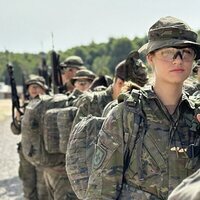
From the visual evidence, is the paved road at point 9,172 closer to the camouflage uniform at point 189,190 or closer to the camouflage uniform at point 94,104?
the camouflage uniform at point 94,104

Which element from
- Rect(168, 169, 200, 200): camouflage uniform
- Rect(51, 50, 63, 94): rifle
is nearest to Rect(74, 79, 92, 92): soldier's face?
Rect(51, 50, 63, 94): rifle

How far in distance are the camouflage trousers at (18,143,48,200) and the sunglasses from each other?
15.5 feet

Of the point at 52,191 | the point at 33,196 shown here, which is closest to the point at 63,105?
the point at 52,191

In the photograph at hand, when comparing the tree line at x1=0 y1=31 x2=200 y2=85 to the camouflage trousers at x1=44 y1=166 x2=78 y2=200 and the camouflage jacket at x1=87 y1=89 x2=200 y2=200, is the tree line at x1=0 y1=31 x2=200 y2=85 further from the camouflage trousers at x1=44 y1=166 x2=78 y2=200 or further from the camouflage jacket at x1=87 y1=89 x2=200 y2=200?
the camouflage jacket at x1=87 y1=89 x2=200 y2=200

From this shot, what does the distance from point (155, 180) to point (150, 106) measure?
374 millimetres

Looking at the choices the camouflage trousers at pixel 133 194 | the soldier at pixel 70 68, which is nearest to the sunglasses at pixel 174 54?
the camouflage trousers at pixel 133 194

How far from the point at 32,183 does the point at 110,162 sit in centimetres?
501

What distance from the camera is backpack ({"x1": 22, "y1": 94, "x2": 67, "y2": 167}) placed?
6285mm

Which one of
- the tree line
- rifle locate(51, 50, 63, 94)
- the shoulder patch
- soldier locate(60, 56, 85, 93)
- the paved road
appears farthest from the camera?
the tree line

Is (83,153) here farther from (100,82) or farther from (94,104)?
(100,82)

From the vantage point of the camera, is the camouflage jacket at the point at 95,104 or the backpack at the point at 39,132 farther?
the backpack at the point at 39,132

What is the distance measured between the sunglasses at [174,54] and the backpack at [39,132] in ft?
11.4

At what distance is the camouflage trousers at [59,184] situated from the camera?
19.5 feet

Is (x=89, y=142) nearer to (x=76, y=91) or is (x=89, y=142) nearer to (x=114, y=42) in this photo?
(x=76, y=91)
